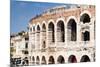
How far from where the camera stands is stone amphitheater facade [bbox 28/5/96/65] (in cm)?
252

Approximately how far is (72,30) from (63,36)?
133mm

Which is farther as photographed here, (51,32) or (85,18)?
(85,18)

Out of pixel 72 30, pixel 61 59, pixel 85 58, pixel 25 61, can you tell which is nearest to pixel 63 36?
pixel 72 30

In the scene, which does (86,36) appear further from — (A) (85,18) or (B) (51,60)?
(B) (51,60)

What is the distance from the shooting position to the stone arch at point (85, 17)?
270 cm

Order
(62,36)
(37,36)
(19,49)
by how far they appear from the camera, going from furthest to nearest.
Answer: (62,36), (37,36), (19,49)

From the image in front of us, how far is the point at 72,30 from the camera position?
2.68m

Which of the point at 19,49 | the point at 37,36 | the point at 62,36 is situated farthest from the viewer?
the point at 62,36

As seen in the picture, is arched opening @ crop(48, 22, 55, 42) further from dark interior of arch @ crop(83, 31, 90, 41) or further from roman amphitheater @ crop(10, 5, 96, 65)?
dark interior of arch @ crop(83, 31, 90, 41)

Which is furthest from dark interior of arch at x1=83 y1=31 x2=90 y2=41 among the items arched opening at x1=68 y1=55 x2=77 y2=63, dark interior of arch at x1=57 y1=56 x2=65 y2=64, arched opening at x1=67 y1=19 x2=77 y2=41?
dark interior of arch at x1=57 y1=56 x2=65 y2=64

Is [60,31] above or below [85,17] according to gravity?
below
